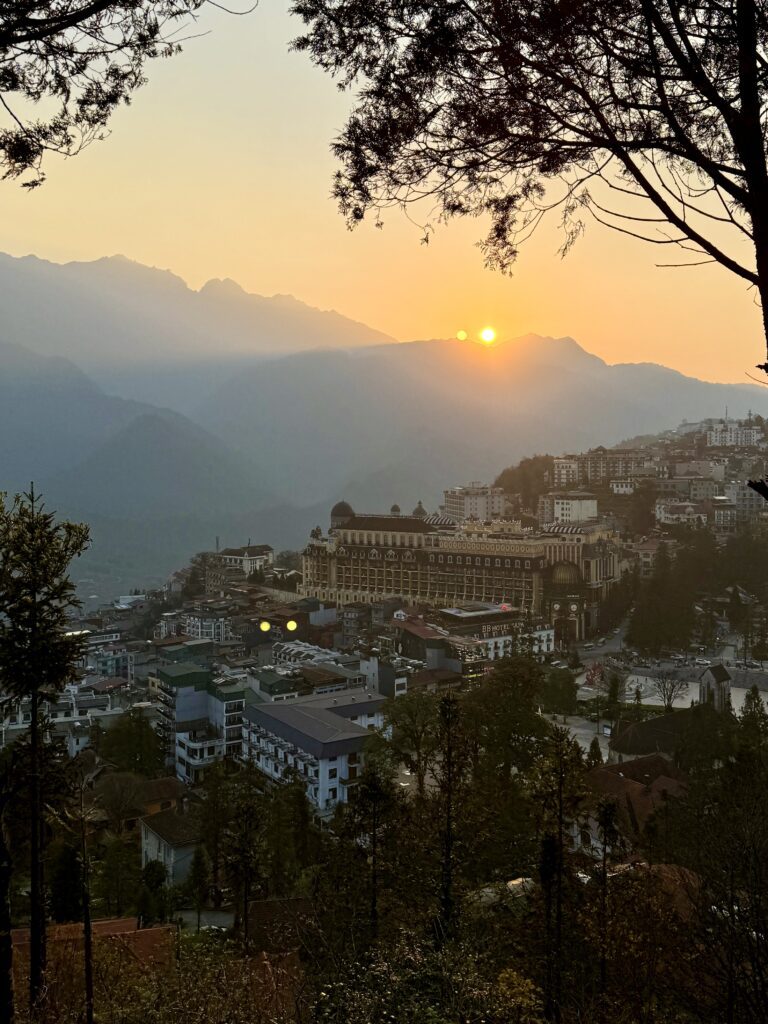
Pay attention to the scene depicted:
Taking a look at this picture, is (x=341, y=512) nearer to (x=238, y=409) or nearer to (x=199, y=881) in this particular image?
(x=199, y=881)

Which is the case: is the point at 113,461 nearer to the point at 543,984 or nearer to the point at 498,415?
the point at 498,415

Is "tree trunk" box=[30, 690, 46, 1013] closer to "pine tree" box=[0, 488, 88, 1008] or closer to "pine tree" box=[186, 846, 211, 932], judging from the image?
"pine tree" box=[0, 488, 88, 1008]

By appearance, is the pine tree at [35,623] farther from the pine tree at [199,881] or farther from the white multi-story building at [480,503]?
the white multi-story building at [480,503]

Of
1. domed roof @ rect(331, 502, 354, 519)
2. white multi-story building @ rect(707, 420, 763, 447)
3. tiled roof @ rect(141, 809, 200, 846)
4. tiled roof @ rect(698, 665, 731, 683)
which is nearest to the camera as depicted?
tiled roof @ rect(141, 809, 200, 846)

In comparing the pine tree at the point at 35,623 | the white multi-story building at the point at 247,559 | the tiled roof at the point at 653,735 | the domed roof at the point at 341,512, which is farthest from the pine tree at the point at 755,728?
the white multi-story building at the point at 247,559

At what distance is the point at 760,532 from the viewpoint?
27.9m

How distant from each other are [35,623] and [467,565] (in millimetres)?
24314

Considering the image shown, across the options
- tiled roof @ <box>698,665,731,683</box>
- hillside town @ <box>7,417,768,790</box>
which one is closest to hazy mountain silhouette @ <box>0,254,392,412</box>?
hillside town @ <box>7,417,768,790</box>

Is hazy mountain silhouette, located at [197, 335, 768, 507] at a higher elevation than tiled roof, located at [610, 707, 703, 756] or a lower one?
higher

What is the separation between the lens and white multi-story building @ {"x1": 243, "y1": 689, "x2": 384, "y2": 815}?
39.5 ft

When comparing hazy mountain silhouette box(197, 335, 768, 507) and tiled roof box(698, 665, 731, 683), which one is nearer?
tiled roof box(698, 665, 731, 683)

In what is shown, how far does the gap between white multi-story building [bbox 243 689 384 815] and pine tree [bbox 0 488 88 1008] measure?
771 cm

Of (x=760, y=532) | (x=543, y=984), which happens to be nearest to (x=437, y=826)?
(x=543, y=984)

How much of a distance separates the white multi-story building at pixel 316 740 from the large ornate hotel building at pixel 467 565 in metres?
11.2
